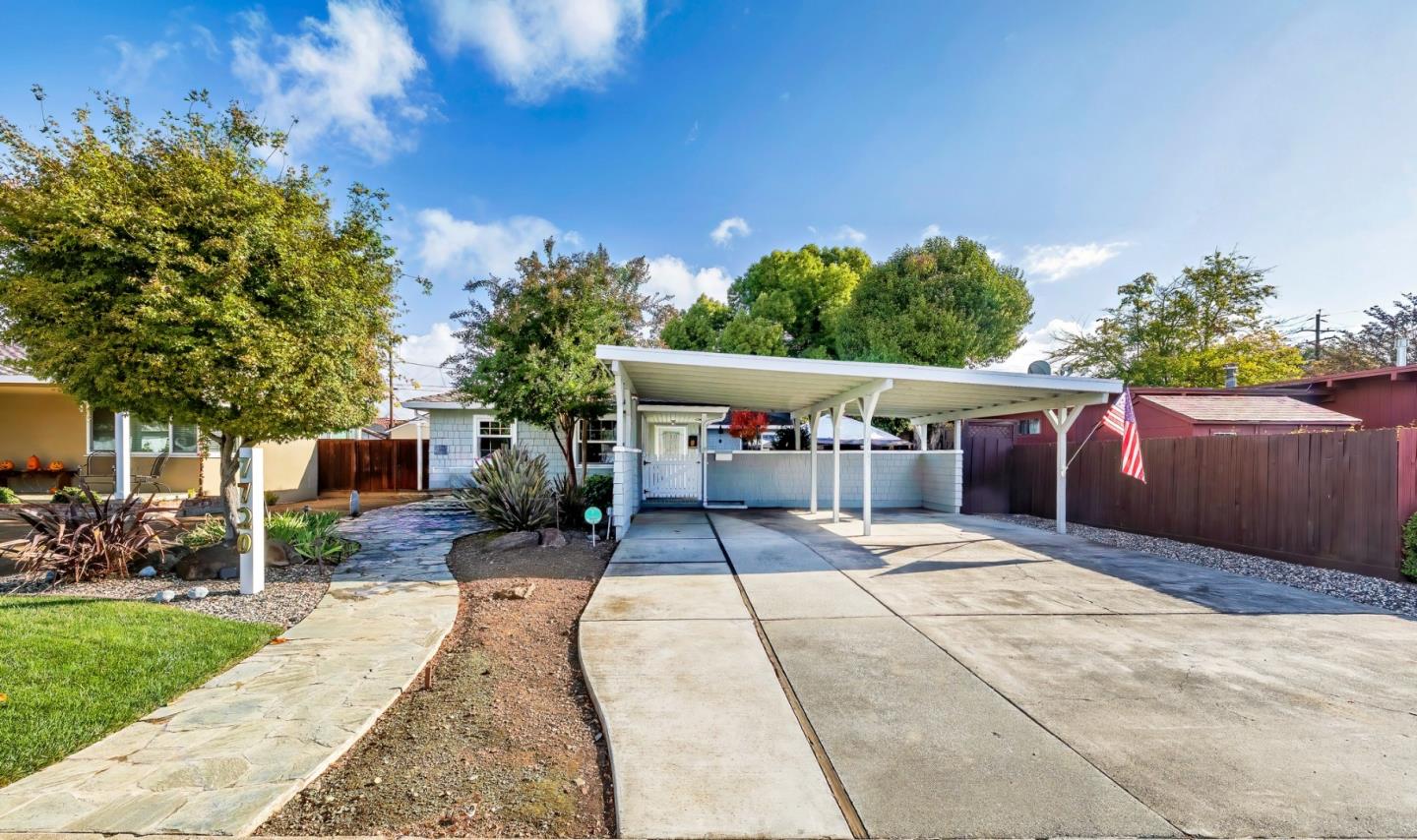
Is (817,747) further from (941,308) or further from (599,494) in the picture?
(941,308)

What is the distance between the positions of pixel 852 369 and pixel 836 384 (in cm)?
141

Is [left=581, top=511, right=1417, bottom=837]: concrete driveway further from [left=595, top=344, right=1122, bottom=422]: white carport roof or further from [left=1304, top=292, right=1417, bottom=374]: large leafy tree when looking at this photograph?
[left=1304, top=292, right=1417, bottom=374]: large leafy tree

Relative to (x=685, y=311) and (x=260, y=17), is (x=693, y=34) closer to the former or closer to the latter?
(x=260, y=17)

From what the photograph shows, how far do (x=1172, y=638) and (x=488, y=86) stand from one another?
12.1 meters

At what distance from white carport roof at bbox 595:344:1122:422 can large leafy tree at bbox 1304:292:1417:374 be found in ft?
89.0

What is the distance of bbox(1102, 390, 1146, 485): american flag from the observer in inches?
323

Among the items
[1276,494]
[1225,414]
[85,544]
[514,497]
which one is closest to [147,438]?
[85,544]

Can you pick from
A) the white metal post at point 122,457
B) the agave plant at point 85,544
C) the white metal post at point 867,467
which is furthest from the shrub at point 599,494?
the white metal post at point 122,457

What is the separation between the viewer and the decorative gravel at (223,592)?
16.6 ft

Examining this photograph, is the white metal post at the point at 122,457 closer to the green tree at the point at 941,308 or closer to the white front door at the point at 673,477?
the white front door at the point at 673,477

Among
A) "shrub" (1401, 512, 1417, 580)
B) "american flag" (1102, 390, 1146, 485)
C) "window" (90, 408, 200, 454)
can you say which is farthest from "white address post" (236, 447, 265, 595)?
"shrub" (1401, 512, 1417, 580)

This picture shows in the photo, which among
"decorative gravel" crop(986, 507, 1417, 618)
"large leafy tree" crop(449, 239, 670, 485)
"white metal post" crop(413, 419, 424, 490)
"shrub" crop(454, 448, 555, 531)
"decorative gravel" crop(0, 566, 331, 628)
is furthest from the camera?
"white metal post" crop(413, 419, 424, 490)

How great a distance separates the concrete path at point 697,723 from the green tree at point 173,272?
4.02m

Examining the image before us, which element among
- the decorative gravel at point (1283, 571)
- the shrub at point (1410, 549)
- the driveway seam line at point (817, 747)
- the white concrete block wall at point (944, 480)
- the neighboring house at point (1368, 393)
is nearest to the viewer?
the driveway seam line at point (817, 747)
